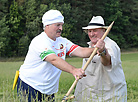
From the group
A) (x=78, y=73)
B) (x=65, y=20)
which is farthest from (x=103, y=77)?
(x=65, y=20)

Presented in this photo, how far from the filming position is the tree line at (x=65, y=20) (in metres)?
34.1

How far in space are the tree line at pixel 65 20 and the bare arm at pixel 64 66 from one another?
28772mm

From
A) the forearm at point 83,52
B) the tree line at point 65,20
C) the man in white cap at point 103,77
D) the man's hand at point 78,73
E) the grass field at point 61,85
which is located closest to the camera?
the man's hand at point 78,73

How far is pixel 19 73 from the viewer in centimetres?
429

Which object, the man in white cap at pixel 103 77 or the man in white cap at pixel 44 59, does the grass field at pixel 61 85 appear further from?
the man in white cap at pixel 103 77

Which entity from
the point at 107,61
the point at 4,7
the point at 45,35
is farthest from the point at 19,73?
the point at 4,7

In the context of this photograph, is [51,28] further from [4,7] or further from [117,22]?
[117,22]

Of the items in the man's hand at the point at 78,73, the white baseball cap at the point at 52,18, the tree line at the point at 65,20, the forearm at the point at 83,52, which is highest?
the white baseball cap at the point at 52,18

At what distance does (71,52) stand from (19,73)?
32.4 inches

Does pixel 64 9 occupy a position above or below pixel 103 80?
below

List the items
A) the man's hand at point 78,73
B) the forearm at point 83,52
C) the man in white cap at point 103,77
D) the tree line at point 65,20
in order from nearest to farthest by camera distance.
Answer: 1. the man's hand at point 78,73
2. the forearm at point 83,52
3. the man in white cap at point 103,77
4. the tree line at point 65,20

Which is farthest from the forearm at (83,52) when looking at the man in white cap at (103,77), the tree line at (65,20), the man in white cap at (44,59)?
the tree line at (65,20)

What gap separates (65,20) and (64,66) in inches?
1400

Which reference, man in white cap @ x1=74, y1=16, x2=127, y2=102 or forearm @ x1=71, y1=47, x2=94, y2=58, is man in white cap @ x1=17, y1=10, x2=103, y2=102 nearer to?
forearm @ x1=71, y1=47, x2=94, y2=58
